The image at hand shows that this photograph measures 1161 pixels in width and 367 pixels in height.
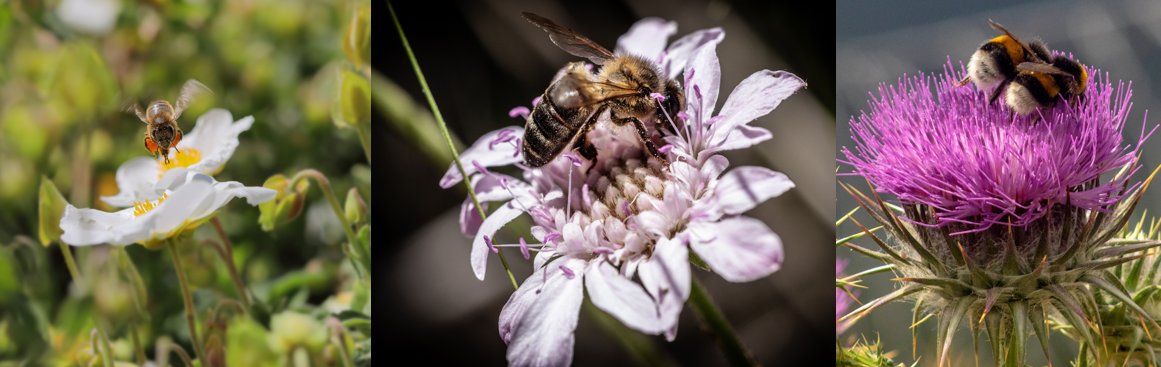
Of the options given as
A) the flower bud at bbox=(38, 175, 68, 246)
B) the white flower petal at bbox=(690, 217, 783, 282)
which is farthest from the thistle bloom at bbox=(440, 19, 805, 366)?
the flower bud at bbox=(38, 175, 68, 246)

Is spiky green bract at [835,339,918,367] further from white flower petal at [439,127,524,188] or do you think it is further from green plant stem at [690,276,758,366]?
white flower petal at [439,127,524,188]

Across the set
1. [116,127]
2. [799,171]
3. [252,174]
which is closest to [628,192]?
[799,171]

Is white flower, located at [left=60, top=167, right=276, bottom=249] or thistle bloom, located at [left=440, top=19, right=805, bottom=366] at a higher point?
white flower, located at [left=60, top=167, right=276, bottom=249]

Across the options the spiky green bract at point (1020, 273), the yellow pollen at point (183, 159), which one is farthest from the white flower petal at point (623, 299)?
the yellow pollen at point (183, 159)

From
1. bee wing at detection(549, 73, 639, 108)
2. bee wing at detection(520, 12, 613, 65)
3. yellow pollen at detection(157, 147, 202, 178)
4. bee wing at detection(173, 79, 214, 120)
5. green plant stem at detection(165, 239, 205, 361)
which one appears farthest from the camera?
bee wing at detection(173, 79, 214, 120)

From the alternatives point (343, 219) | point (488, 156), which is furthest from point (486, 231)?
point (343, 219)

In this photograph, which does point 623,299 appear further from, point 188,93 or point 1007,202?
point 188,93
